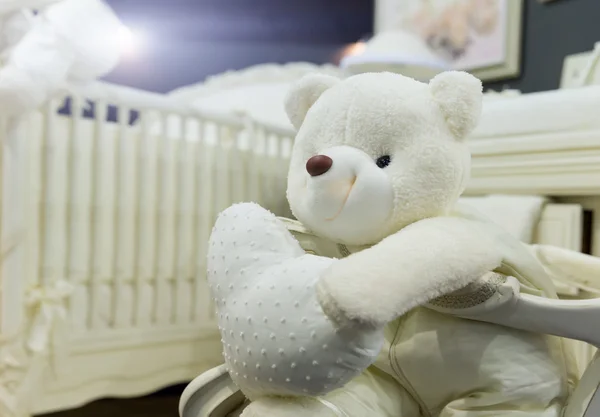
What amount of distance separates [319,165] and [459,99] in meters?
0.18

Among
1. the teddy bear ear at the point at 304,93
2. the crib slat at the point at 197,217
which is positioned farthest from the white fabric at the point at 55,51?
the teddy bear ear at the point at 304,93

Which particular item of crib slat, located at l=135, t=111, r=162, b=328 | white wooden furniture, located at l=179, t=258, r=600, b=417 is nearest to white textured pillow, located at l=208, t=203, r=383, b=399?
white wooden furniture, located at l=179, t=258, r=600, b=417

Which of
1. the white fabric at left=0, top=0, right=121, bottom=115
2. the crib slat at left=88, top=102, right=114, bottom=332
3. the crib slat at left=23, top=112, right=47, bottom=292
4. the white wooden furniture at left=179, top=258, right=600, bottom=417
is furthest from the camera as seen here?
the crib slat at left=88, top=102, right=114, bottom=332

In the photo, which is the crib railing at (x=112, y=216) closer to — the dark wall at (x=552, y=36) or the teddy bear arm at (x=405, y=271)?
the teddy bear arm at (x=405, y=271)

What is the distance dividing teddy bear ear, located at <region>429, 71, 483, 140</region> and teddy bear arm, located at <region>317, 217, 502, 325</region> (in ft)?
0.39

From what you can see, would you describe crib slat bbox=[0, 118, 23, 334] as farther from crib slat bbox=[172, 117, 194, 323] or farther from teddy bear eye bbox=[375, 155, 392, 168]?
teddy bear eye bbox=[375, 155, 392, 168]

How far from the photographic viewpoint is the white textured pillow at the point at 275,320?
18.6 inches

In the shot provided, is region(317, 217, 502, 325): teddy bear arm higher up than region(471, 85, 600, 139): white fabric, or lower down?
lower down

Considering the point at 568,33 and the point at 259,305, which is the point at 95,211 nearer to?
the point at 259,305

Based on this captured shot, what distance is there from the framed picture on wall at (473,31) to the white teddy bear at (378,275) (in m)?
1.60

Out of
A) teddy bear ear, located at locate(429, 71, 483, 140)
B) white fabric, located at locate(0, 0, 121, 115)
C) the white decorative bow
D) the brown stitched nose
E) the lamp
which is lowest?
the white decorative bow

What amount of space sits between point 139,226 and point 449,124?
0.87m

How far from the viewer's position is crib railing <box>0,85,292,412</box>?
1.07 meters

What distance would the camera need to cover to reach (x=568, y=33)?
1.86m
